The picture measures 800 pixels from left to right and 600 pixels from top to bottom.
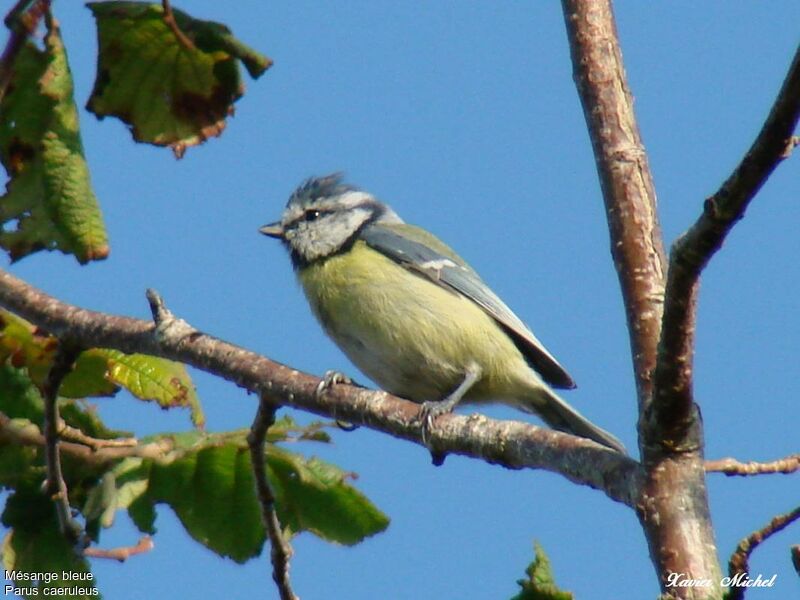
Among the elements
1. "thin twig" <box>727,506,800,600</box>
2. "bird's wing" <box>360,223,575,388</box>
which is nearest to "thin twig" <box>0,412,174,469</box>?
"thin twig" <box>727,506,800,600</box>

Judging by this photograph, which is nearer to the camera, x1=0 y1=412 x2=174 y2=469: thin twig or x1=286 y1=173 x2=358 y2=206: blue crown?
x1=0 y1=412 x2=174 y2=469: thin twig

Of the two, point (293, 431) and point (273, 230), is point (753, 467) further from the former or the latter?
point (273, 230)

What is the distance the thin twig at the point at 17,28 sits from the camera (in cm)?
186

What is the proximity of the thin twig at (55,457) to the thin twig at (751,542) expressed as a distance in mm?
1557

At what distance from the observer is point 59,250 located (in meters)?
2.62

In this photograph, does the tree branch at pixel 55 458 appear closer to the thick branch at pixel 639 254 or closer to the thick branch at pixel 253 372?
the thick branch at pixel 253 372

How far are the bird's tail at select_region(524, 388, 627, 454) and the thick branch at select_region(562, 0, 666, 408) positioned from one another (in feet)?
7.14

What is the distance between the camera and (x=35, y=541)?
2883mm

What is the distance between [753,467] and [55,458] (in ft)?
4.90

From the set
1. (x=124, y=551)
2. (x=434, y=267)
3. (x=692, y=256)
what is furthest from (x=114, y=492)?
(x=434, y=267)

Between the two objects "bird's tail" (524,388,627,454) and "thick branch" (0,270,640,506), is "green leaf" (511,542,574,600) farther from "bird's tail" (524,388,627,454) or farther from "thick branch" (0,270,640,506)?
"bird's tail" (524,388,627,454)

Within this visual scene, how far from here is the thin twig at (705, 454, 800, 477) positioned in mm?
2375

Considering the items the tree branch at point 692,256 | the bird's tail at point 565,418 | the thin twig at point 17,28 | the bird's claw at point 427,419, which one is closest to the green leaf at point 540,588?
the tree branch at point 692,256

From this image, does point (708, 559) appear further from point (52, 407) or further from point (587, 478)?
point (52, 407)
